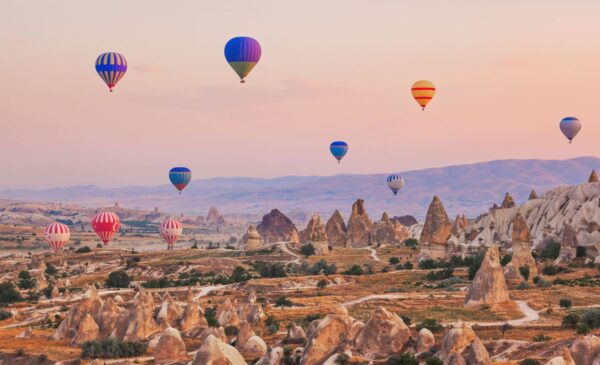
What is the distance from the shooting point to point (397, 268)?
98.2 meters

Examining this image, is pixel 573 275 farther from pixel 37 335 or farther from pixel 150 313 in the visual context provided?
pixel 37 335

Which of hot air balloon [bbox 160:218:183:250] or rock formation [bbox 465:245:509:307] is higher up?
hot air balloon [bbox 160:218:183:250]

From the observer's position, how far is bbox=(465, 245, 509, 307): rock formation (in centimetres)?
5803

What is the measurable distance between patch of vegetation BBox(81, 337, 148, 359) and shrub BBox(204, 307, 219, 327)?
626 centimetres

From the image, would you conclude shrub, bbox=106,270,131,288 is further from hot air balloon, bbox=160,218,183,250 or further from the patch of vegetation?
the patch of vegetation

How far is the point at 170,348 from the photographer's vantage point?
4644cm

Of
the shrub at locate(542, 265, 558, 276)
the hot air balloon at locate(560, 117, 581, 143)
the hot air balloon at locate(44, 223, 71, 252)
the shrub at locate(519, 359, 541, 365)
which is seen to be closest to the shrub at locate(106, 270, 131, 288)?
the hot air balloon at locate(44, 223, 71, 252)

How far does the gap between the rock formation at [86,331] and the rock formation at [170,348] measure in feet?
29.7

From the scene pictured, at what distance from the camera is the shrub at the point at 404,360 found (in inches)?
1513

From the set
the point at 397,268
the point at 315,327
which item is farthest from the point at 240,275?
the point at 315,327

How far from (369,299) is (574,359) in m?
33.0

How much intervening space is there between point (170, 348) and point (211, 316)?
13438 mm

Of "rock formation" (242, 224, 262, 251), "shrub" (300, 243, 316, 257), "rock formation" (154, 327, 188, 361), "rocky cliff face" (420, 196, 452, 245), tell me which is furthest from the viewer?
"rock formation" (242, 224, 262, 251)

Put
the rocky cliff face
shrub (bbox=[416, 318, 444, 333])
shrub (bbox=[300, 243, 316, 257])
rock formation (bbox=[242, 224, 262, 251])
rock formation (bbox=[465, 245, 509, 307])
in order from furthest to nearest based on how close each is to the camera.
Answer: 1. rock formation (bbox=[242, 224, 262, 251])
2. shrub (bbox=[300, 243, 316, 257])
3. the rocky cliff face
4. rock formation (bbox=[465, 245, 509, 307])
5. shrub (bbox=[416, 318, 444, 333])
